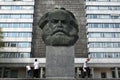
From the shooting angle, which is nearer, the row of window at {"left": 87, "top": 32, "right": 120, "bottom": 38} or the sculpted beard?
the sculpted beard

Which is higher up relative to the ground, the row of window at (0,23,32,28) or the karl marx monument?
the row of window at (0,23,32,28)

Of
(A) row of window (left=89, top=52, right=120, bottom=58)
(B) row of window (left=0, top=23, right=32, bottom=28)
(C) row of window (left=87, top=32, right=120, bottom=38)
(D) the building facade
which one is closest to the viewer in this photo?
(D) the building facade

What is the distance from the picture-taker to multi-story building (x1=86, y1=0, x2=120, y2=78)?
55875 millimetres

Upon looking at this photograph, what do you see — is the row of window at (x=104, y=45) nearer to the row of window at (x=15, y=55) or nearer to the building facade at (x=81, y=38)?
the building facade at (x=81, y=38)

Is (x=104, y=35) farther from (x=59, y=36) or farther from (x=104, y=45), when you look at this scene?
(x=59, y=36)

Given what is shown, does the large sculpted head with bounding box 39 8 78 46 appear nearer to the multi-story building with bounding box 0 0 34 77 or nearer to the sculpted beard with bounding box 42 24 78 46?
the sculpted beard with bounding box 42 24 78 46

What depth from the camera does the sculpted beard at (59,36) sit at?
15852 millimetres

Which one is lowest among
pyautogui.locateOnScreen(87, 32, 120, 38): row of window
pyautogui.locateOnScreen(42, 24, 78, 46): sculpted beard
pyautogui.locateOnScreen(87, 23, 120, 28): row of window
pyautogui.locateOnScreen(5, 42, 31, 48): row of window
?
pyautogui.locateOnScreen(5, 42, 31, 48): row of window

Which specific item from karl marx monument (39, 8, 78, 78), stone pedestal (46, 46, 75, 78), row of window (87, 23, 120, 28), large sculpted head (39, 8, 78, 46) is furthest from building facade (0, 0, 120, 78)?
stone pedestal (46, 46, 75, 78)

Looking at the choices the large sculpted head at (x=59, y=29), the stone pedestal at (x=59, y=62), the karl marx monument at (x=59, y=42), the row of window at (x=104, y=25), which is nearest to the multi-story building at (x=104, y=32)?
the row of window at (x=104, y=25)

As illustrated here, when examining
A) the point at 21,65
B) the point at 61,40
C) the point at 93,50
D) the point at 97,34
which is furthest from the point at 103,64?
the point at 61,40

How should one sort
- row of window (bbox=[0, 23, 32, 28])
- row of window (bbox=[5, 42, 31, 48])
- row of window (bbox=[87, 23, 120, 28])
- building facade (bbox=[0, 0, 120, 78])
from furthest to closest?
row of window (bbox=[87, 23, 120, 28]), row of window (bbox=[0, 23, 32, 28]), row of window (bbox=[5, 42, 31, 48]), building facade (bbox=[0, 0, 120, 78])

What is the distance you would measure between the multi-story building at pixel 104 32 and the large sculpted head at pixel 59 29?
3986 cm

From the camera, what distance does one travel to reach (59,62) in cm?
1556
